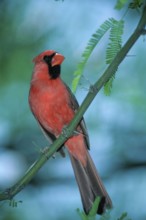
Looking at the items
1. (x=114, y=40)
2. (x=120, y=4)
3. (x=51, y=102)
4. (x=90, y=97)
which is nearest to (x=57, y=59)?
(x=51, y=102)

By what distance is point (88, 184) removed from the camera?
3.22 m

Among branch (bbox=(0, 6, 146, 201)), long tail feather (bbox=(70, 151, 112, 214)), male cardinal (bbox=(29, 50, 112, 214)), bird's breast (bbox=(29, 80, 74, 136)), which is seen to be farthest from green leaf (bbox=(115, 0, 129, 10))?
bird's breast (bbox=(29, 80, 74, 136))

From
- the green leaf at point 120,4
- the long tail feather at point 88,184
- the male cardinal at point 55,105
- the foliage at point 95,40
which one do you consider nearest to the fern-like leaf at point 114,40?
the foliage at point 95,40

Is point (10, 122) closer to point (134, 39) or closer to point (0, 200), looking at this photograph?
point (0, 200)

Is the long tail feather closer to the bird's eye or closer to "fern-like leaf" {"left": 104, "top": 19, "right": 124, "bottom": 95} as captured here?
the bird's eye

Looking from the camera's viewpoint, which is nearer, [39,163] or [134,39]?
[134,39]

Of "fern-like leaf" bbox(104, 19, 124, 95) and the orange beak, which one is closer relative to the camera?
"fern-like leaf" bbox(104, 19, 124, 95)

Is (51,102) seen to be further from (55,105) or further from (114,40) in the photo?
(114,40)

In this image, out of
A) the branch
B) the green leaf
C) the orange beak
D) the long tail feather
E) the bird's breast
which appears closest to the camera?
the green leaf

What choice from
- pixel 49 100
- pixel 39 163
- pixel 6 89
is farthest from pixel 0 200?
pixel 6 89

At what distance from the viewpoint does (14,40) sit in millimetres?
4789

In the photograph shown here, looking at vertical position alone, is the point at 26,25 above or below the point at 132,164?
above

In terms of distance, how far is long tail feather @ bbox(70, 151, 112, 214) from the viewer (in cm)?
286

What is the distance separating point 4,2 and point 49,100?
1.71 meters
